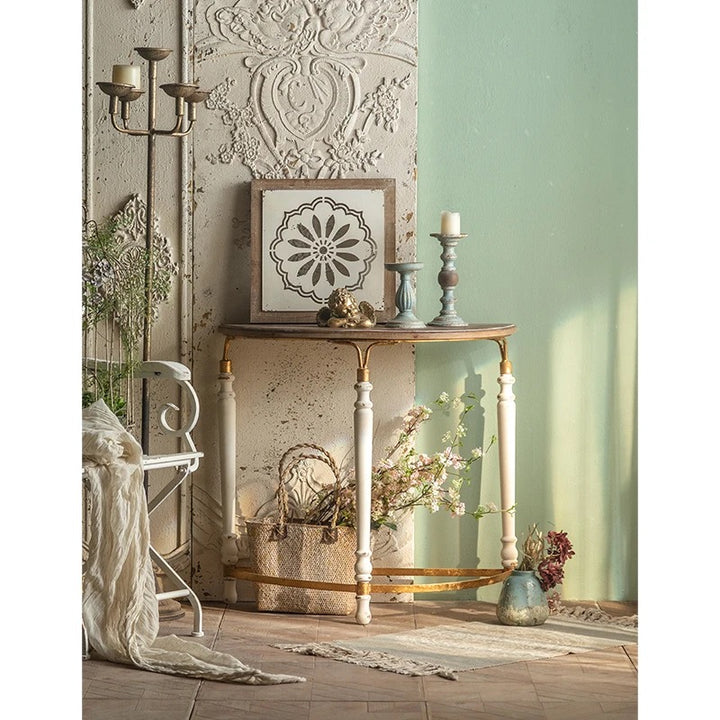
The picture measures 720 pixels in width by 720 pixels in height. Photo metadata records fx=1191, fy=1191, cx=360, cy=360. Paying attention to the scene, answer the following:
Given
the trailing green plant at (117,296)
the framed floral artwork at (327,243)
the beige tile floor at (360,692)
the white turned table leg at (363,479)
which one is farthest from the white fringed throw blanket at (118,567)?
the framed floral artwork at (327,243)

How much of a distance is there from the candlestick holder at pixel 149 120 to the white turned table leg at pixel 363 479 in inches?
29.3

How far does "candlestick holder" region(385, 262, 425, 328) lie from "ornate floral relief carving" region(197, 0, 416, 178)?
0.50m

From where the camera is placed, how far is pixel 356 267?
4270 millimetres

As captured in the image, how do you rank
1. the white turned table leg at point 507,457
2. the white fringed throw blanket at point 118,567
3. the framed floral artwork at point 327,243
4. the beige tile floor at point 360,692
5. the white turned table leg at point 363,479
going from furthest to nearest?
the framed floral artwork at point 327,243 < the white turned table leg at point 507,457 < the white turned table leg at point 363,479 < the white fringed throw blanket at point 118,567 < the beige tile floor at point 360,692

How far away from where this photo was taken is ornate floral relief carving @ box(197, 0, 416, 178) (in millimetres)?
4293

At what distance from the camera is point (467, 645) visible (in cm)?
370

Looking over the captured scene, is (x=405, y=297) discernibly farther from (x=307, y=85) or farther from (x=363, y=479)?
(x=307, y=85)

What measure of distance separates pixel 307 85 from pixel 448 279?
90cm

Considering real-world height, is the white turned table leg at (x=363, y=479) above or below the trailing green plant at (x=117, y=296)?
below

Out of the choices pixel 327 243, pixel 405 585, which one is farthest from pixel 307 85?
pixel 405 585

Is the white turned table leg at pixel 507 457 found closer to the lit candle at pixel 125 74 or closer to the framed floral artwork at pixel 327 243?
the framed floral artwork at pixel 327 243

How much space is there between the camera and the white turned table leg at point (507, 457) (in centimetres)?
411
